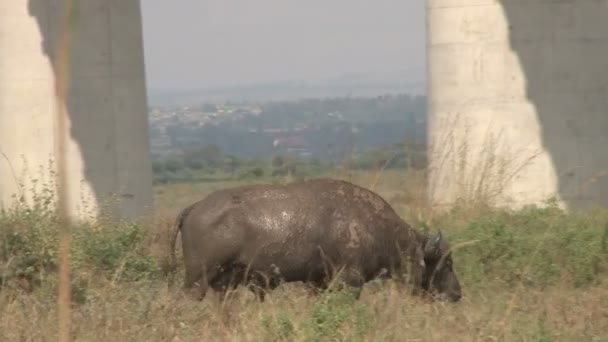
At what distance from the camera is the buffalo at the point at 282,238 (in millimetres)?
9367

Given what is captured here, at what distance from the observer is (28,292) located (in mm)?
9820

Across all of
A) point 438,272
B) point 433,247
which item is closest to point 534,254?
point 438,272

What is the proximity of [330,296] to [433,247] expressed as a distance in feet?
5.78

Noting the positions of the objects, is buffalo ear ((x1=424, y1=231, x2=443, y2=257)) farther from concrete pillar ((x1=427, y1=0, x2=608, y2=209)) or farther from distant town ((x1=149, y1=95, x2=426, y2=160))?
concrete pillar ((x1=427, y1=0, x2=608, y2=209))

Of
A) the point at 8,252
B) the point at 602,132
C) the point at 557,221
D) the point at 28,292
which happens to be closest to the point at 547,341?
the point at 28,292

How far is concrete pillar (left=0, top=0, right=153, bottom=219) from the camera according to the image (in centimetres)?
1938

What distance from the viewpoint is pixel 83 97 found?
19.4m

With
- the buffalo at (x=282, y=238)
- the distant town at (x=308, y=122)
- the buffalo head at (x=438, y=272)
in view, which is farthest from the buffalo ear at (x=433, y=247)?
the distant town at (x=308, y=122)

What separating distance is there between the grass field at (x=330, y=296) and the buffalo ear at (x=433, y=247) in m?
0.40

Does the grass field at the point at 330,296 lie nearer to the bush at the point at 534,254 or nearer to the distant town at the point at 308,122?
the bush at the point at 534,254

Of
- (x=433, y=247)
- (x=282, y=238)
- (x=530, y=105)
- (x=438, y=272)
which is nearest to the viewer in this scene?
(x=282, y=238)

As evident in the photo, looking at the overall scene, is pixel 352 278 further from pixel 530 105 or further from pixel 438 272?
pixel 530 105

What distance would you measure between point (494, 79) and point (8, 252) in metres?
7.14

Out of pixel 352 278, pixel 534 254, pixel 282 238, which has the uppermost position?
pixel 282 238
